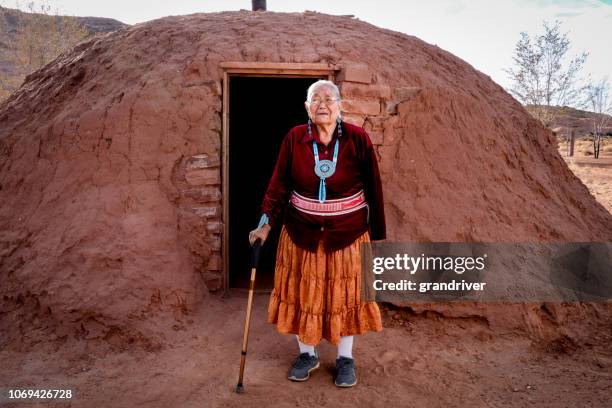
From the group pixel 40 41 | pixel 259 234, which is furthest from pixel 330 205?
pixel 40 41

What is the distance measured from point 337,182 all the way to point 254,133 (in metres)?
5.18

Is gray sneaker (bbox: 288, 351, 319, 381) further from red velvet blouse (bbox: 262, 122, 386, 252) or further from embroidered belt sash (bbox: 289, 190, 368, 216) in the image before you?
embroidered belt sash (bbox: 289, 190, 368, 216)

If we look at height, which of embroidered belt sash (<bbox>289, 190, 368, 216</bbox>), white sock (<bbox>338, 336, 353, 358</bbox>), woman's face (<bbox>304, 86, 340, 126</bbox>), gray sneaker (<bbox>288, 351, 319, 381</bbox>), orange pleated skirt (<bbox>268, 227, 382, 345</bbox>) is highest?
woman's face (<bbox>304, 86, 340, 126</bbox>)

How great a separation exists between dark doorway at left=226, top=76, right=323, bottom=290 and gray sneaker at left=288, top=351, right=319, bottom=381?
12.6ft

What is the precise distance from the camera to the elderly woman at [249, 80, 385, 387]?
287cm

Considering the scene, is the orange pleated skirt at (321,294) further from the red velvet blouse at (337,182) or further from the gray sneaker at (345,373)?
the gray sneaker at (345,373)

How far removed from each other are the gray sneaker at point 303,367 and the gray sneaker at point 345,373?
0.16 m

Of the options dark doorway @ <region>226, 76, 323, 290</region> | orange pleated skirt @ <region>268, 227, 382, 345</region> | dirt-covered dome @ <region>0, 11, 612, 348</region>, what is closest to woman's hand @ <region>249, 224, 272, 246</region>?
orange pleated skirt @ <region>268, 227, 382, 345</region>

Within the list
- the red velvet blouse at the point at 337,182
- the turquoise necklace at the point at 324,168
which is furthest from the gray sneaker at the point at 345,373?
the turquoise necklace at the point at 324,168

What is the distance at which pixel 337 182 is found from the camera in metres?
2.87

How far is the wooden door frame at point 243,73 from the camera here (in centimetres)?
420

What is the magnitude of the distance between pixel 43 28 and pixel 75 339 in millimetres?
17365

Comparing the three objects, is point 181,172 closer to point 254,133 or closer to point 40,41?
point 254,133

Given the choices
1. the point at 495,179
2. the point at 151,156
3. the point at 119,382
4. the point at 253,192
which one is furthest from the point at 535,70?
the point at 119,382
